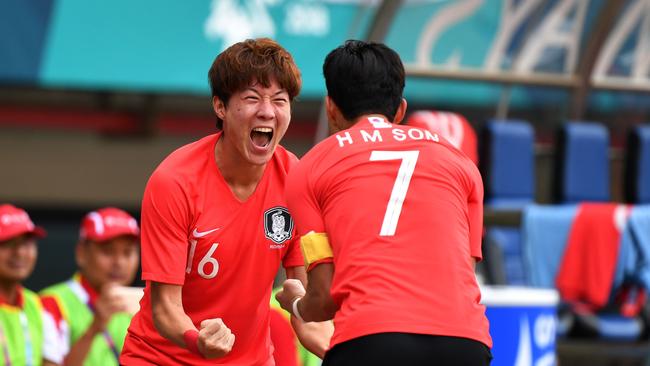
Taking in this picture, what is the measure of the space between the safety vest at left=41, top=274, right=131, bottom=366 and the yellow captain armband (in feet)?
9.39

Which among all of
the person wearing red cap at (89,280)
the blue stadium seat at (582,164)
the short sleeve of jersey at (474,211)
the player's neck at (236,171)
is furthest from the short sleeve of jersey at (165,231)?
the blue stadium seat at (582,164)

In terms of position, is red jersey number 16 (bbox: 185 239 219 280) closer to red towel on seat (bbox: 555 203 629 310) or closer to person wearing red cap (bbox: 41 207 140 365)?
person wearing red cap (bbox: 41 207 140 365)

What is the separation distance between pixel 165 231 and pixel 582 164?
5.57 metres

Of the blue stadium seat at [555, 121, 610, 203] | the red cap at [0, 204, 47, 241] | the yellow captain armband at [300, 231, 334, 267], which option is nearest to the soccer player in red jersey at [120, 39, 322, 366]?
Answer: the yellow captain armband at [300, 231, 334, 267]

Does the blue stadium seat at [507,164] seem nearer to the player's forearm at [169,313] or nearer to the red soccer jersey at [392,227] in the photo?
the player's forearm at [169,313]

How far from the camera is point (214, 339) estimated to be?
10.6 feet

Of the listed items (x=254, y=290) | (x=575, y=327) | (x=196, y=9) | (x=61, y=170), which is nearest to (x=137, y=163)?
(x=61, y=170)

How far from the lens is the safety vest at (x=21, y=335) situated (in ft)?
20.4

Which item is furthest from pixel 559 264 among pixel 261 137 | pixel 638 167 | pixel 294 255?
pixel 261 137

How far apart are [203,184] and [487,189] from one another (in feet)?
16.0

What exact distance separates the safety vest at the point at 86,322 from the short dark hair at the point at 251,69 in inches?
97.9

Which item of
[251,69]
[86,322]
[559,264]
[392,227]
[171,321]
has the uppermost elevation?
[251,69]

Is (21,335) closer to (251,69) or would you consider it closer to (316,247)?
(251,69)

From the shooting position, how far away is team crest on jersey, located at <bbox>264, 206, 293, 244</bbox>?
3620 mm
